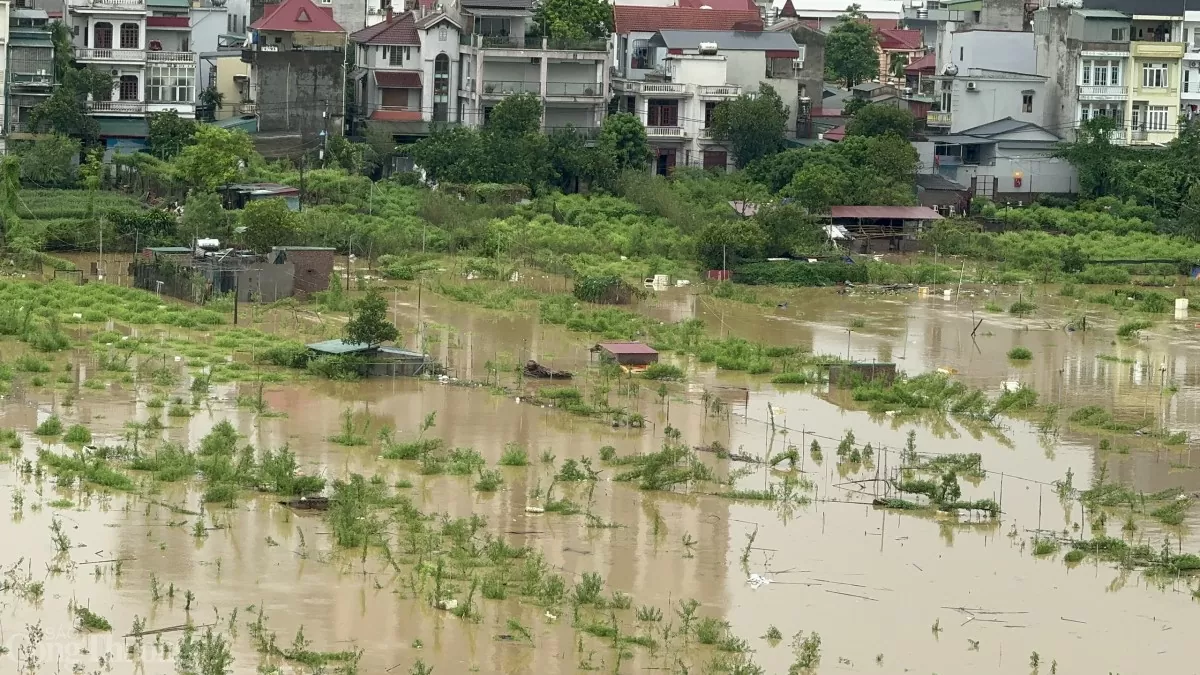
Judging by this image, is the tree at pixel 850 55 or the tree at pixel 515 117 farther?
the tree at pixel 850 55

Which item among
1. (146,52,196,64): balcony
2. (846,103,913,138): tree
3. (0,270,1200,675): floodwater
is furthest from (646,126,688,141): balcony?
(0,270,1200,675): floodwater

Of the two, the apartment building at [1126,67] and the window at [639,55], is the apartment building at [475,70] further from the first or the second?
the apartment building at [1126,67]

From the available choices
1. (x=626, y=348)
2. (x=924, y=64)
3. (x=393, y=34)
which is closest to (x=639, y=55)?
(x=393, y=34)

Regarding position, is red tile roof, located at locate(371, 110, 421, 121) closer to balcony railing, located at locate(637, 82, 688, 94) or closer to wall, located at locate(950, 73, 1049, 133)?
balcony railing, located at locate(637, 82, 688, 94)

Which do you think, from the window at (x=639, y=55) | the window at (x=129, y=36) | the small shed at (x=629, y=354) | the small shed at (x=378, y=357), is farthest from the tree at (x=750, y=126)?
the small shed at (x=378, y=357)

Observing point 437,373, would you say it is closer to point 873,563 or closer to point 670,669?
point 873,563

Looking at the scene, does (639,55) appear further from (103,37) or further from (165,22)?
(103,37)
